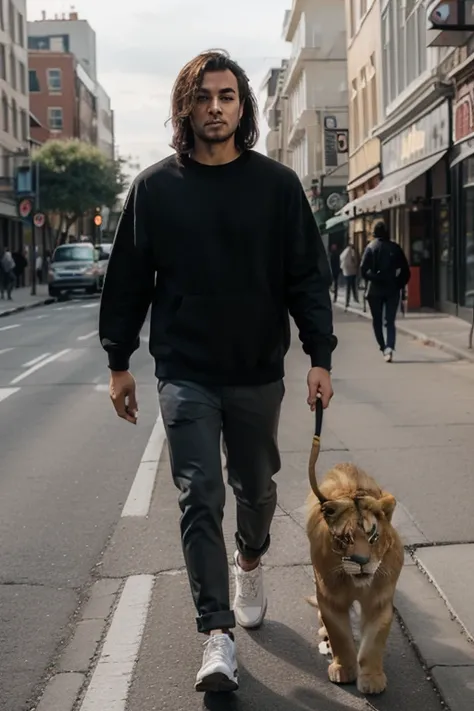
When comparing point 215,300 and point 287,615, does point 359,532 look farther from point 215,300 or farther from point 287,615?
point 287,615

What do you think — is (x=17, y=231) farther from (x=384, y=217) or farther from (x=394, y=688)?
(x=394, y=688)

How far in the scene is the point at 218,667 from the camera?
12.0 ft

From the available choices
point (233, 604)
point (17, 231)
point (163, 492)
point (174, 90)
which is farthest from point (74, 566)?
point (17, 231)

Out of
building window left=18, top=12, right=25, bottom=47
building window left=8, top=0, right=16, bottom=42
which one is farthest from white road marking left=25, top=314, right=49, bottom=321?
building window left=18, top=12, right=25, bottom=47

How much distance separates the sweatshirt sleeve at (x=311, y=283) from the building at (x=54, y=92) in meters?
89.9

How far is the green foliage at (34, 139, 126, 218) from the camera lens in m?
64.2

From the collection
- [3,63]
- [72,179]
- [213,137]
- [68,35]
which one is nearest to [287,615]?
[213,137]

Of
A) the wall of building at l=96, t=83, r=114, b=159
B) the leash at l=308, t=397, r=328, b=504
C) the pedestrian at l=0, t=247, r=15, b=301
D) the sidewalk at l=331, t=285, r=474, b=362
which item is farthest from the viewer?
the wall of building at l=96, t=83, r=114, b=159

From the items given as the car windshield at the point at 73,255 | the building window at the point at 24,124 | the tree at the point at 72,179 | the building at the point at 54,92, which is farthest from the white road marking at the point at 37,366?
the building at the point at 54,92

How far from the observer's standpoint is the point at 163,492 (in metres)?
7.13

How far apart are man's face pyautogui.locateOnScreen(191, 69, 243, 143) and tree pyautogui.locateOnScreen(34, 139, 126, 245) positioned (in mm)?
61399

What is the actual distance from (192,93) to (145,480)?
13.2 ft

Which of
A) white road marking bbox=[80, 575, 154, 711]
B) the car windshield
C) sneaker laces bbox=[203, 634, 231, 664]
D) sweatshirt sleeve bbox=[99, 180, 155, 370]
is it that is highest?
the car windshield

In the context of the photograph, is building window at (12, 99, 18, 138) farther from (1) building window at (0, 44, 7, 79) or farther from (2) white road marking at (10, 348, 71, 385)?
(2) white road marking at (10, 348, 71, 385)
